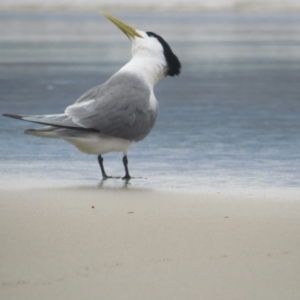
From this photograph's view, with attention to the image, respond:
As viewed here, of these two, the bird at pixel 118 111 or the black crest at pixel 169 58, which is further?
the black crest at pixel 169 58

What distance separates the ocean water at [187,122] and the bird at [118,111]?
0.31 m

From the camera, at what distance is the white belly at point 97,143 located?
23.0ft

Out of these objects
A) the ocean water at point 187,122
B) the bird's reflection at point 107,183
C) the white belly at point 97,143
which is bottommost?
the ocean water at point 187,122


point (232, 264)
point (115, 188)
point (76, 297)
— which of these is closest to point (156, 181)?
point (115, 188)

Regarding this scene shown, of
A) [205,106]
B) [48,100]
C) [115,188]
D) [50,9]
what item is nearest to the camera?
[115,188]

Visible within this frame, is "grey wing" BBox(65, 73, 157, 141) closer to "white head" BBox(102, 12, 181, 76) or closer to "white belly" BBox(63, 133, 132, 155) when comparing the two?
"white belly" BBox(63, 133, 132, 155)

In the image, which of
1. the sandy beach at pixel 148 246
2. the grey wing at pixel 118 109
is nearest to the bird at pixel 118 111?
the grey wing at pixel 118 109

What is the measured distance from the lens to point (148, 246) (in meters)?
4.84

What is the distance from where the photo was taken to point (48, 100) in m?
12.9

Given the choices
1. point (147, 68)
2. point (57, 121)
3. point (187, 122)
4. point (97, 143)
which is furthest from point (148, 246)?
point (187, 122)

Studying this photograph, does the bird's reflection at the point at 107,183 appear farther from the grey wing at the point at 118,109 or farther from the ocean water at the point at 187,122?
the grey wing at the point at 118,109

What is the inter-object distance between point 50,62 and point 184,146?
11311mm

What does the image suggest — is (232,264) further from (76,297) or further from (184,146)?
(184,146)

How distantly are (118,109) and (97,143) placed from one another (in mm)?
301
